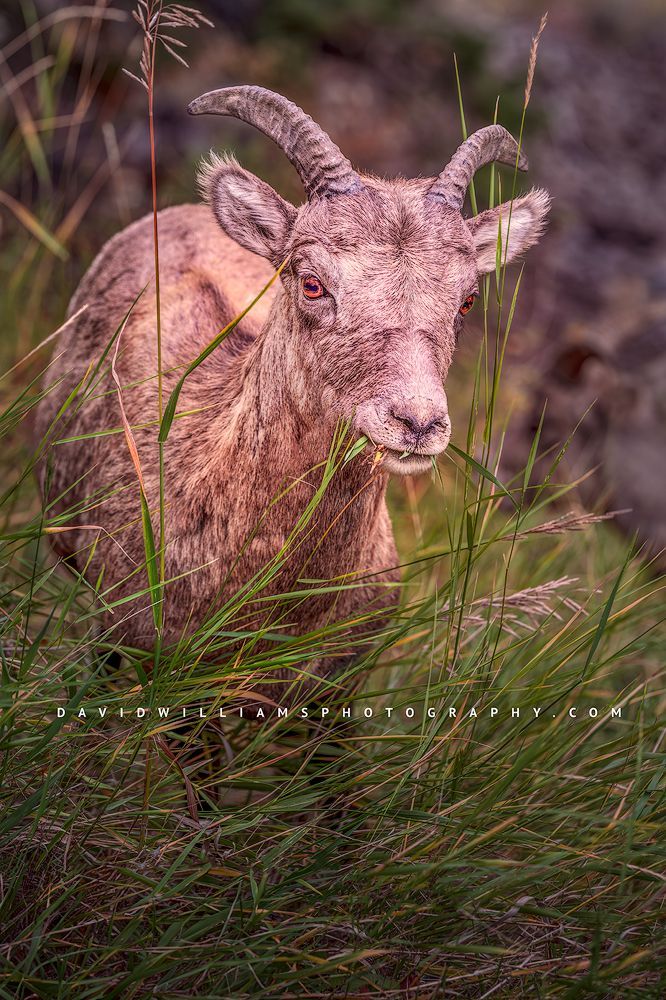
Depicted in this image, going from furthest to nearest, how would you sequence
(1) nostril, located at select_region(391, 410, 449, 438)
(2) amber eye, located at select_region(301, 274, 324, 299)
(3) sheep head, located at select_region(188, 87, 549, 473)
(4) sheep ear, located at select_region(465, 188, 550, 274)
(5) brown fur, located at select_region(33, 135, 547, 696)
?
(4) sheep ear, located at select_region(465, 188, 550, 274)
(2) amber eye, located at select_region(301, 274, 324, 299)
(5) brown fur, located at select_region(33, 135, 547, 696)
(3) sheep head, located at select_region(188, 87, 549, 473)
(1) nostril, located at select_region(391, 410, 449, 438)

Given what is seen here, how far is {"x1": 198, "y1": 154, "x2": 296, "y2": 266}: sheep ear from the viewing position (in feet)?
11.5

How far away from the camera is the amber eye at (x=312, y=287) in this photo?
10.4 feet

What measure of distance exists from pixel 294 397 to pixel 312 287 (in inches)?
14.9

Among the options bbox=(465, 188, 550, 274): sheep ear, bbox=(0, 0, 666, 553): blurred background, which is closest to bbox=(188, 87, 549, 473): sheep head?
bbox=(465, 188, 550, 274): sheep ear

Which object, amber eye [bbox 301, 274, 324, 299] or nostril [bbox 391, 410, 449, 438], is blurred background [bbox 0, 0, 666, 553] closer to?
amber eye [bbox 301, 274, 324, 299]

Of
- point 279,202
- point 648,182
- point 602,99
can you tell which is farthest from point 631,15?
point 279,202

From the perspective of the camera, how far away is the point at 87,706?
8.34ft

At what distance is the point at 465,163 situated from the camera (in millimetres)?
3379

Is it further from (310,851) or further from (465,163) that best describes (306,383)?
(310,851)

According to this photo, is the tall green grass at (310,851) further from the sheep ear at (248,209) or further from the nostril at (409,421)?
the sheep ear at (248,209)

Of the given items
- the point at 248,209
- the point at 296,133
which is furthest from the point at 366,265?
the point at 248,209

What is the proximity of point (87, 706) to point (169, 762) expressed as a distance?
37cm

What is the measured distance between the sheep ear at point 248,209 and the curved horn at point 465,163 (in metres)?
0.54

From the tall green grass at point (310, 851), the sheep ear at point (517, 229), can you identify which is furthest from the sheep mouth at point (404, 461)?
the sheep ear at point (517, 229)
